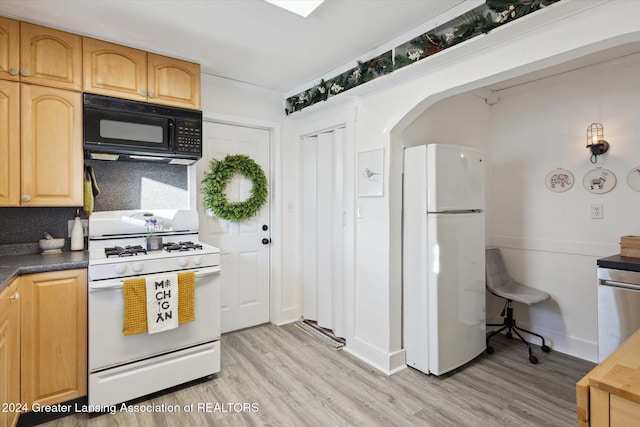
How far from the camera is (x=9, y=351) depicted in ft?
5.75

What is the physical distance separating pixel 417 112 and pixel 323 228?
1.48 m

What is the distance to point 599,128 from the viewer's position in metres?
2.79

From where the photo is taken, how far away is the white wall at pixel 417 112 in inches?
63.7

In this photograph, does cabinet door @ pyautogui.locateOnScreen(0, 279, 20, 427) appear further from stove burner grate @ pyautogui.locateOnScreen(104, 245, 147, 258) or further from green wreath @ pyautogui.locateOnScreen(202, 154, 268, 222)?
green wreath @ pyautogui.locateOnScreen(202, 154, 268, 222)

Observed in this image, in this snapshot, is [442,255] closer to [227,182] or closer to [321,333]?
[321,333]

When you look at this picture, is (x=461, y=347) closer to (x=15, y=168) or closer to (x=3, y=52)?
(x=15, y=168)

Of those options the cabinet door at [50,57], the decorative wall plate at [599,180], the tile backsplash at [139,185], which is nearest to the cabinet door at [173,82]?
the cabinet door at [50,57]

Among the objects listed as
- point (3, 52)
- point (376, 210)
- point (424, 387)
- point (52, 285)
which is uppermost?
point (3, 52)

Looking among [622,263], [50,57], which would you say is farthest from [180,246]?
[622,263]

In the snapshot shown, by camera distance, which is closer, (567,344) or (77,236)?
(77,236)

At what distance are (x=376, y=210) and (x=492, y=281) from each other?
1452mm

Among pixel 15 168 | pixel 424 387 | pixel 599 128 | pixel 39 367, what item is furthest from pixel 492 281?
pixel 15 168

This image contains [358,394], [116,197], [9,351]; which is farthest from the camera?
[116,197]

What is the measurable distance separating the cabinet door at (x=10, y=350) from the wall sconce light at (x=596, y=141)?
13.5 ft
